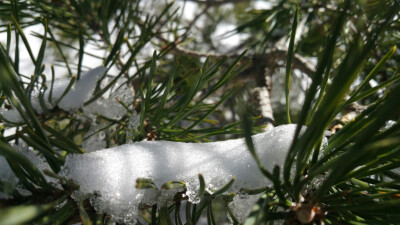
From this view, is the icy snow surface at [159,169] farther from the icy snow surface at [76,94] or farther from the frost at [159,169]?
the icy snow surface at [76,94]

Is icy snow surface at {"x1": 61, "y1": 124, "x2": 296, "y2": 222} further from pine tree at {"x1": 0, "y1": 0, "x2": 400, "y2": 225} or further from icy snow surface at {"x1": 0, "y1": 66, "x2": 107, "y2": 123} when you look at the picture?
icy snow surface at {"x1": 0, "y1": 66, "x2": 107, "y2": 123}

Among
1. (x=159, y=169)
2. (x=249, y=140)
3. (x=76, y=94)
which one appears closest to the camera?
(x=249, y=140)

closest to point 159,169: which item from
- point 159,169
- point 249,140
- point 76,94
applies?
point 159,169

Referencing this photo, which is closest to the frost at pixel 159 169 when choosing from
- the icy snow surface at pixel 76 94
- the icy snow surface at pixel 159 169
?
the icy snow surface at pixel 159 169

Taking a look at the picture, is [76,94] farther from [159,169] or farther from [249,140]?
[249,140]

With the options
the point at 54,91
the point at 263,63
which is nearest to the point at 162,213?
the point at 54,91

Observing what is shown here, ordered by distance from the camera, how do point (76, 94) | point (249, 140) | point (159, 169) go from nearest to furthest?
point (249, 140), point (159, 169), point (76, 94)

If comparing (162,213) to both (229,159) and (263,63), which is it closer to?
(229,159)

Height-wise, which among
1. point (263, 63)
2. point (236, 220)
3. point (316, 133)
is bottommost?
point (236, 220)

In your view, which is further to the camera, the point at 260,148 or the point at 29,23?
the point at 29,23
